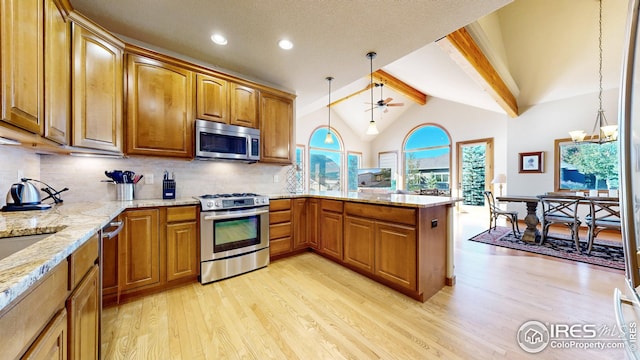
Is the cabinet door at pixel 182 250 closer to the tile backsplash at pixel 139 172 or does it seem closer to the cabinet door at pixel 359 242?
the tile backsplash at pixel 139 172

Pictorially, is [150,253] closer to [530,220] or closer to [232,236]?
[232,236]

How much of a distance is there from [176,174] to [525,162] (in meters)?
7.06

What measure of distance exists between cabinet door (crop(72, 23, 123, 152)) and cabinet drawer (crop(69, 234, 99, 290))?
1.18 m

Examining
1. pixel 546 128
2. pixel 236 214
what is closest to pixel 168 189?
pixel 236 214

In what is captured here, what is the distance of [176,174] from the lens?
2.77m

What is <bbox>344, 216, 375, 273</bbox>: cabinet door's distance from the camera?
244 cm

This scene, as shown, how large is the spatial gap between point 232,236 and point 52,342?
1.89 meters

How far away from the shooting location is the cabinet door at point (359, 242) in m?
2.44

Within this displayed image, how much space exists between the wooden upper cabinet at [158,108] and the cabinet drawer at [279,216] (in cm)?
121

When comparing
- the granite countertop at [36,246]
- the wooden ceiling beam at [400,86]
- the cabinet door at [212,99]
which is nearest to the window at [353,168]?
the wooden ceiling beam at [400,86]

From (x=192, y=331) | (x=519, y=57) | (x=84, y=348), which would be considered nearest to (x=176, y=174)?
(x=192, y=331)

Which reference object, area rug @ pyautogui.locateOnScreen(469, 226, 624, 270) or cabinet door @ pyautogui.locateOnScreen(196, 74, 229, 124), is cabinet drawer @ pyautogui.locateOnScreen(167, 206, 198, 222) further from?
area rug @ pyautogui.locateOnScreen(469, 226, 624, 270)

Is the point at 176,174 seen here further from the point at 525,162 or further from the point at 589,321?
the point at 525,162

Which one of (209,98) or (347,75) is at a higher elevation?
(347,75)
